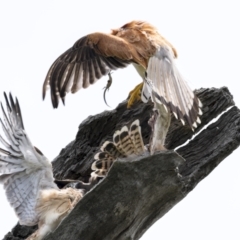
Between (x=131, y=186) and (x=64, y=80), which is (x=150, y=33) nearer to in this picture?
(x=64, y=80)

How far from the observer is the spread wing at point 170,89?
17.1 ft

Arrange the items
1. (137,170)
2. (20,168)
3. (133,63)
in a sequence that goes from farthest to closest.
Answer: (133,63), (20,168), (137,170)

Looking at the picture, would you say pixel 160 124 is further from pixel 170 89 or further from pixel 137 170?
pixel 137 170

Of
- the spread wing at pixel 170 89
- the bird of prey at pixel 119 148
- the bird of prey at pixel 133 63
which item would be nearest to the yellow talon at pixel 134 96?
the bird of prey at pixel 133 63

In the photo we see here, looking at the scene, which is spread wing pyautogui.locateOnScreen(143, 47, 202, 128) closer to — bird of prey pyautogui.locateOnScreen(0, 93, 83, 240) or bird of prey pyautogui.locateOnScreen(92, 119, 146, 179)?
bird of prey pyautogui.locateOnScreen(92, 119, 146, 179)

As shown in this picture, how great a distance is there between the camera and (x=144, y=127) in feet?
18.8

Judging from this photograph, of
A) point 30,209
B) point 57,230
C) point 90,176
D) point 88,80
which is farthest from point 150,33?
point 57,230

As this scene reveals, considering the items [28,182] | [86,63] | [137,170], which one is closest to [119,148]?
[28,182]

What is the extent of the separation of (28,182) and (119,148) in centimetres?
63

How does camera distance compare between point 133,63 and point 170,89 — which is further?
point 133,63

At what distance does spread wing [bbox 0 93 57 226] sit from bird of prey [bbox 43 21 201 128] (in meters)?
0.41

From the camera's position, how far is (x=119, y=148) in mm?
5391

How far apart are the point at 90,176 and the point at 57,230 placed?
118 centimetres

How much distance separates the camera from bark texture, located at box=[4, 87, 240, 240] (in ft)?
14.0
